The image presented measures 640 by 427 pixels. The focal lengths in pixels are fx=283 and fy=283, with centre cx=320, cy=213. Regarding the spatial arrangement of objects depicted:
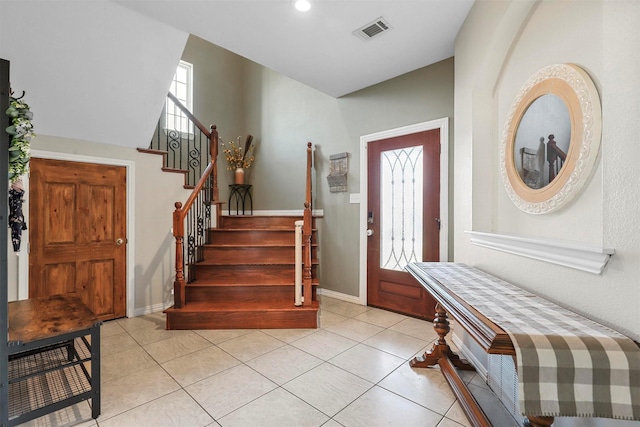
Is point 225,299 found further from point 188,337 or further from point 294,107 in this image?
point 294,107

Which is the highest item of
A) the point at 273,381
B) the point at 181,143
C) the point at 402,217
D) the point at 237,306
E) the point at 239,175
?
the point at 181,143

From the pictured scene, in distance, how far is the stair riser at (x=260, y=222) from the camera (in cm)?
415

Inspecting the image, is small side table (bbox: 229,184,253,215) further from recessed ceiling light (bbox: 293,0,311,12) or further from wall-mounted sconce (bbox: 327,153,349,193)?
recessed ceiling light (bbox: 293,0,311,12)

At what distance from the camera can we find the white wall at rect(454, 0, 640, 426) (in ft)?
3.18

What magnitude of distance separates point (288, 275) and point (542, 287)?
8.39 ft

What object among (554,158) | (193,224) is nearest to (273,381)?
(554,158)

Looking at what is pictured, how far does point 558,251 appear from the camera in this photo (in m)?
1.26

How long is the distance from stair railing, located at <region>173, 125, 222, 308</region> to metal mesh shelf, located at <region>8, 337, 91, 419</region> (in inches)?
40.0

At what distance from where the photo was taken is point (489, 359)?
1957mm

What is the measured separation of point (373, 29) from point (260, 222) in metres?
2.86

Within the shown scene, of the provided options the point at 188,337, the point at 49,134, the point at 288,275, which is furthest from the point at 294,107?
the point at 188,337

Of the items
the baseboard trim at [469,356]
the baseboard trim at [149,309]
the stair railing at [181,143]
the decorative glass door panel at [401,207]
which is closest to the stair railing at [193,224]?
the baseboard trim at [149,309]

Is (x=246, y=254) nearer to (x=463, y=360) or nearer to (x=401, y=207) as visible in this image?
(x=401, y=207)

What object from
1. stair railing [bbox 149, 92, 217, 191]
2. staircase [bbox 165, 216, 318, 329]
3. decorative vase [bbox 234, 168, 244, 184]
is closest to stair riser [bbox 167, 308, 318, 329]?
staircase [bbox 165, 216, 318, 329]
